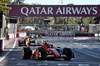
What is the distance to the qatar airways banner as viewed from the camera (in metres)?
47.8

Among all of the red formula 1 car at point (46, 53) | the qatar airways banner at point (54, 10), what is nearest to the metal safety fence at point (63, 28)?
the qatar airways banner at point (54, 10)

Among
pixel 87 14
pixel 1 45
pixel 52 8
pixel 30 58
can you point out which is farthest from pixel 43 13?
pixel 30 58

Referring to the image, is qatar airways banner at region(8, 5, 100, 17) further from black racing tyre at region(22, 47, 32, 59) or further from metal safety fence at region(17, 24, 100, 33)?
black racing tyre at region(22, 47, 32, 59)

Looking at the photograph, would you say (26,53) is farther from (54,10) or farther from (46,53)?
(54,10)

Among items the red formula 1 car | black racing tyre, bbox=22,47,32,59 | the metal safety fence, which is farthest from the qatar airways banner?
black racing tyre, bbox=22,47,32,59

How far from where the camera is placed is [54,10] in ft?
157

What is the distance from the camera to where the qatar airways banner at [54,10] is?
Result: 47750mm

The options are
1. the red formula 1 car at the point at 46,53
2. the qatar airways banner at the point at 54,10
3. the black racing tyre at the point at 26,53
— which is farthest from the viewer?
the qatar airways banner at the point at 54,10

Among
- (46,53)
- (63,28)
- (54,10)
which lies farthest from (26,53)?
(63,28)

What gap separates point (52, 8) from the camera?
47.8 meters

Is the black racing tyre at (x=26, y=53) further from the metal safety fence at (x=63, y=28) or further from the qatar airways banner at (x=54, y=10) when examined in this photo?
the metal safety fence at (x=63, y=28)

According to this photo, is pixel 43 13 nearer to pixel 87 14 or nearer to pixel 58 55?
pixel 87 14

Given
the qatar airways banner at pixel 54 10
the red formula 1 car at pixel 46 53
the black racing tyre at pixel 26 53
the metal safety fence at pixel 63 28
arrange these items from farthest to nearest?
the metal safety fence at pixel 63 28, the qatar airways banner at pixel 54 10, the black racing tyre at pixel 26 53, the red formula 1 car at pixel 46 53

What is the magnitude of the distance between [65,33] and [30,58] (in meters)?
41.5
